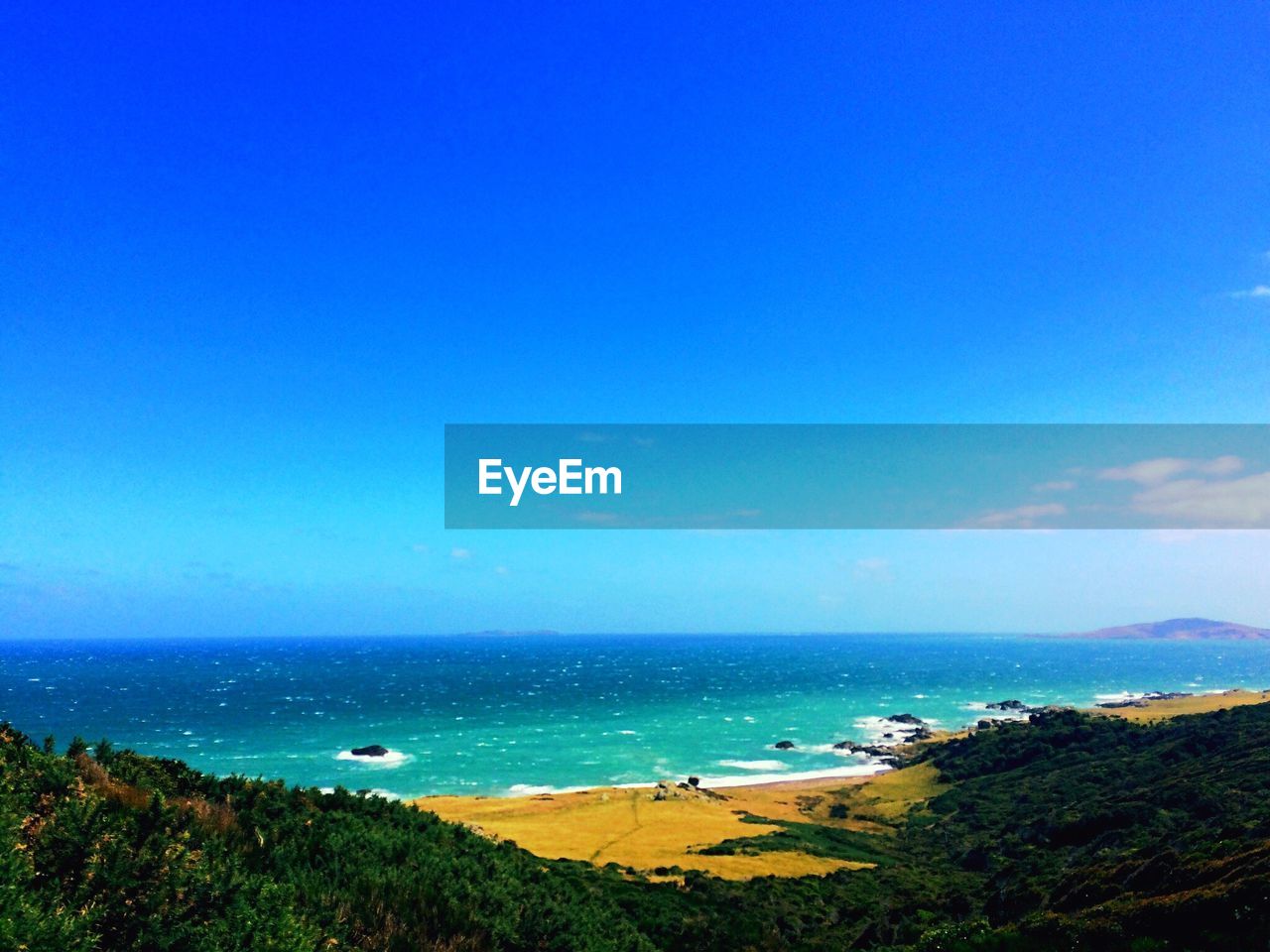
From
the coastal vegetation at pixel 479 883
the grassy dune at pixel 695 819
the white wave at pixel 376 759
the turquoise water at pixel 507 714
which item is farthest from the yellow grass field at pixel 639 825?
the white wave at pixel 376 759

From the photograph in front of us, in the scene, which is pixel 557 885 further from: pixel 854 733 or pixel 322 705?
pixel 322 705

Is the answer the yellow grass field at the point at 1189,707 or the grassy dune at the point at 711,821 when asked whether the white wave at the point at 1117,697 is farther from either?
the grassy dune at the point at 711,821

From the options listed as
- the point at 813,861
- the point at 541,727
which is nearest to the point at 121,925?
the point at 813,861

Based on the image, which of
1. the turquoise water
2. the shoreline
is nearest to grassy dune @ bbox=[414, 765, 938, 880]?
the shoreline

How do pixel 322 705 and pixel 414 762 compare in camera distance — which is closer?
pixel 414 762

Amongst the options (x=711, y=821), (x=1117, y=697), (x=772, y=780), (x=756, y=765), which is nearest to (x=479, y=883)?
(x=711, y=821)
